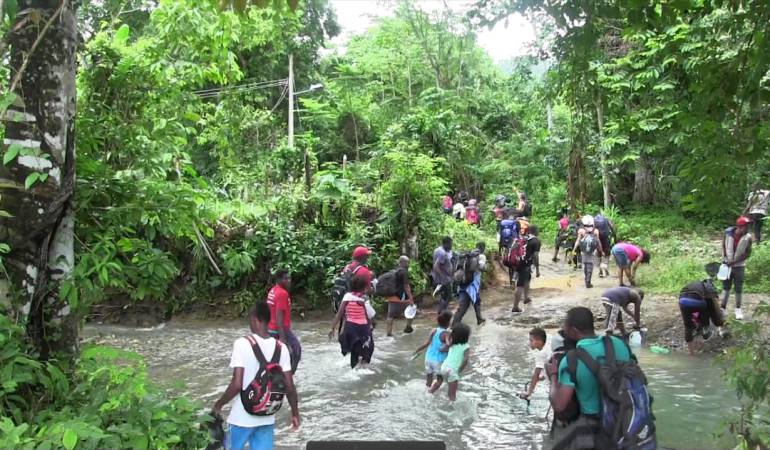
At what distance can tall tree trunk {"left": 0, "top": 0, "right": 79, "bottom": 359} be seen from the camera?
3.82 metres

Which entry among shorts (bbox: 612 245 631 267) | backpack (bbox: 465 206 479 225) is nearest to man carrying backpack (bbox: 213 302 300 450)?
shorts (bbox: 612 245 631 267)

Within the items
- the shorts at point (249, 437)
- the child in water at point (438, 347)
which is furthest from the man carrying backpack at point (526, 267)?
the shorts at point (249, 437)

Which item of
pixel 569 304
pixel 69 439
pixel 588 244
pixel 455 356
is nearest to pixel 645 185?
pixel 588 244

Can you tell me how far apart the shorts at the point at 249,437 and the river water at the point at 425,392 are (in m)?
0.53

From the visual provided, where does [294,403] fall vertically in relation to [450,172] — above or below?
below

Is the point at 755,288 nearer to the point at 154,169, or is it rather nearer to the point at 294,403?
the point at 294,403

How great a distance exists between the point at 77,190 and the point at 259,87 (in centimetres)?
2342

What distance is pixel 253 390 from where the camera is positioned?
4.57 metres

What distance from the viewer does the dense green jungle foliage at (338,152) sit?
4168 millimetres

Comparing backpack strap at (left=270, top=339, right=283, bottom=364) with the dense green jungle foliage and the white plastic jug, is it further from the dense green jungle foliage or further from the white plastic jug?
the white plastic jug

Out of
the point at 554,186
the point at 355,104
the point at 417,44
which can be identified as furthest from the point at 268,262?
the point at 417,44

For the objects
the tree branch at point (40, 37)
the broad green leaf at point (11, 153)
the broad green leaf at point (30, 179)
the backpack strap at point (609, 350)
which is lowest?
the backpack strap at point (609, 350)

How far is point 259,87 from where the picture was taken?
26.7m

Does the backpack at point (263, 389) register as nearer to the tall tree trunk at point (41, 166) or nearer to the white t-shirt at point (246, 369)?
the white t-shirt at point (246, 369)
